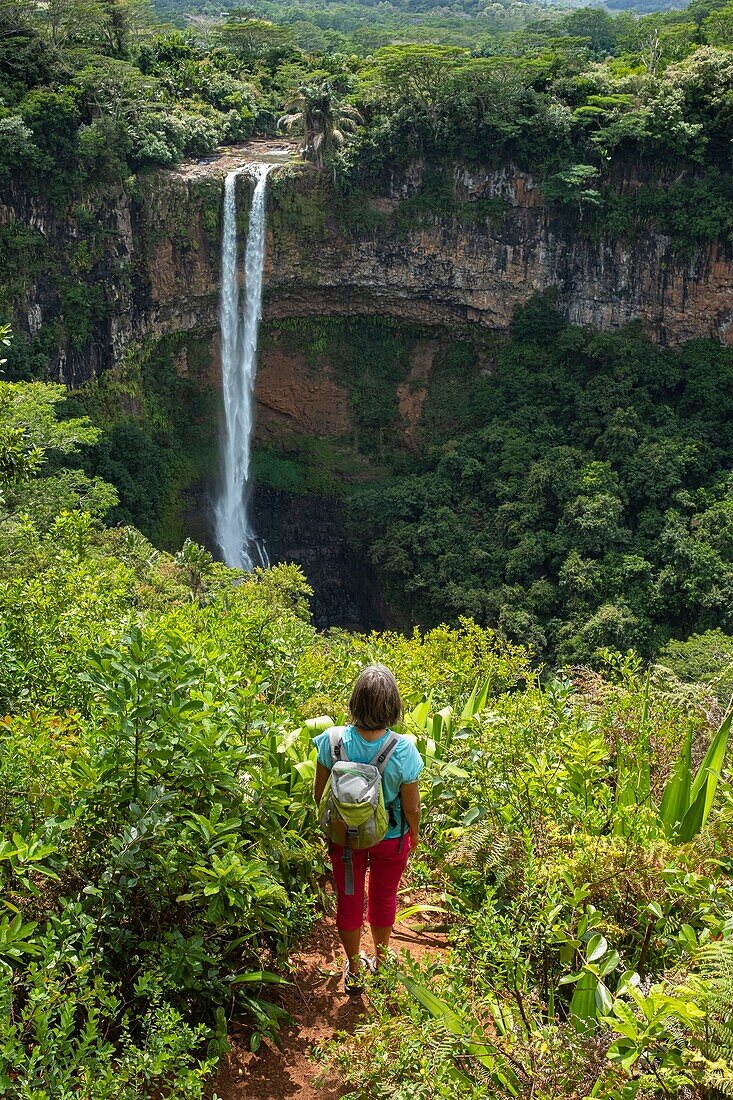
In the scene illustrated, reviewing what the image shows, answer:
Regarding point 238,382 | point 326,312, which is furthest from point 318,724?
point 326,312

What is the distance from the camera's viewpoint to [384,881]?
148 inches

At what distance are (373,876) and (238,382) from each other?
25.7m


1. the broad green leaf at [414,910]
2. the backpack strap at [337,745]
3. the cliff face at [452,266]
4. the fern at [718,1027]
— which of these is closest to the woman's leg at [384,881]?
the broad green leaf at [414,910]

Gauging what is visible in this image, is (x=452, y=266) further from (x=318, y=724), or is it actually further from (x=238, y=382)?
(x=318, y=724)

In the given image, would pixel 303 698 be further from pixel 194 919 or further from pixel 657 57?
pixel 657 57

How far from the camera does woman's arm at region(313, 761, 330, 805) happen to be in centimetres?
369

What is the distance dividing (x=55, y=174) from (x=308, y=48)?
2270cm

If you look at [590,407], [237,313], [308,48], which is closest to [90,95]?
[237,313]

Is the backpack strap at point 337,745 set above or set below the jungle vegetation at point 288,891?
above

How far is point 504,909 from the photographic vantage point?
3750 millimetres

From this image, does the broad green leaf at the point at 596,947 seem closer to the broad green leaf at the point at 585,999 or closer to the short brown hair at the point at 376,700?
the broad green leaf at the point at 585,999

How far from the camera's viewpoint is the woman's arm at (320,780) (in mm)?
3691

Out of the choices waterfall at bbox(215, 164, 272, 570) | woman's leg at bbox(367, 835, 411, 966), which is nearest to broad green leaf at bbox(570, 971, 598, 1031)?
woman's leg at bbox(367, 835, 411, 966)

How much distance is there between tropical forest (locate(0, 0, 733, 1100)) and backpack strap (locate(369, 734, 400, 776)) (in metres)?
0.02
